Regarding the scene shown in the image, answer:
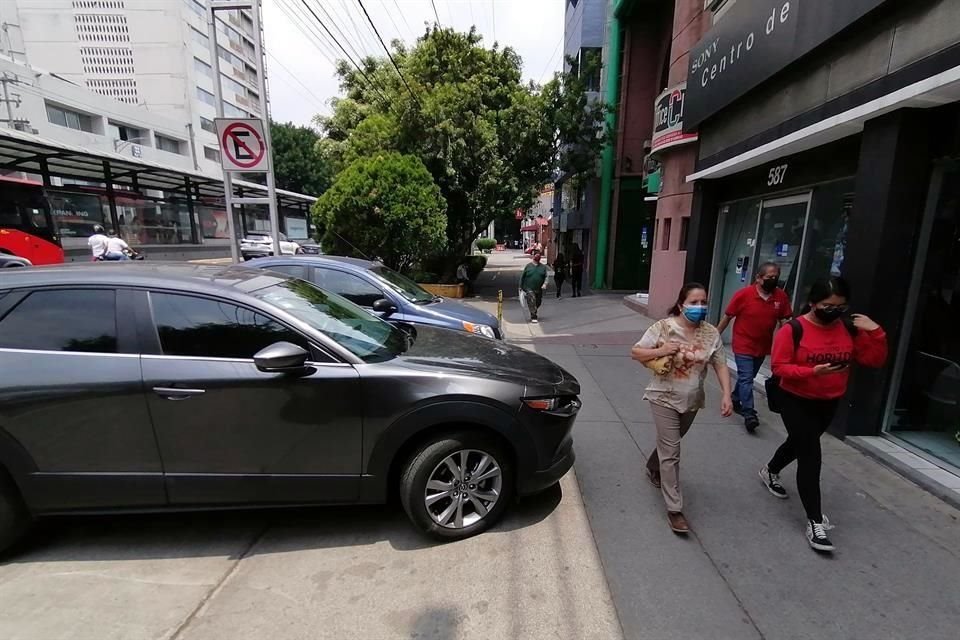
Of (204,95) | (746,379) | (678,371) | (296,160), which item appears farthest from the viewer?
(296,160)

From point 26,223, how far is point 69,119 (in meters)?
26.9

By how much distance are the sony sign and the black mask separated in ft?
10.8

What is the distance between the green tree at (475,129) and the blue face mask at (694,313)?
10.2 m

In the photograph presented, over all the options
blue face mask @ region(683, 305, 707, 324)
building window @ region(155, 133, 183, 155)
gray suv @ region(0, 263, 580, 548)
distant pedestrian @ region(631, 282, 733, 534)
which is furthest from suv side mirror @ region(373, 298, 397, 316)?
building window @ region(155, 133, 183, 155)

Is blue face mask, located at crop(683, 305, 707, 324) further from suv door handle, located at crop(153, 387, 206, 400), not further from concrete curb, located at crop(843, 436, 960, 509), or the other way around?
suv door handle, located at crop(153, 387, 206, 400)

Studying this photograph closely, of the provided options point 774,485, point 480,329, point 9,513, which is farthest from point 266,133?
point 774,485

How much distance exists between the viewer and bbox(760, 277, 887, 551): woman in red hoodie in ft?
8.70

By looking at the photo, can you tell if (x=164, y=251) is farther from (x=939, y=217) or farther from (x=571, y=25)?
(x=939, y=217)

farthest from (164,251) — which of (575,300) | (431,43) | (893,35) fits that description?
(893,35)

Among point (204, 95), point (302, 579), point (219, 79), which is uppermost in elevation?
point (204, 95)

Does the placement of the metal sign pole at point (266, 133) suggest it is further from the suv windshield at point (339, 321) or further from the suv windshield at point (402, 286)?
the suv windshield at point (339, 321)

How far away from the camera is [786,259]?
6375 millimetres

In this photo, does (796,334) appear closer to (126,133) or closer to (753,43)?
(753,43)

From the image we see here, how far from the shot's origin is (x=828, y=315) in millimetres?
2662
